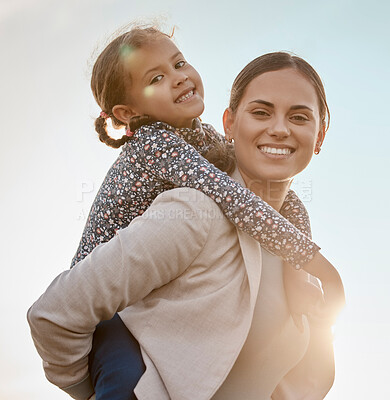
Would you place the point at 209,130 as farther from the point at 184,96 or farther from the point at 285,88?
the point at 285,88

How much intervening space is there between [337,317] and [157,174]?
4.16ft

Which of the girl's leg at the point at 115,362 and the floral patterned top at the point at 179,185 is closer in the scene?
the girl's leg at the point at 115,362

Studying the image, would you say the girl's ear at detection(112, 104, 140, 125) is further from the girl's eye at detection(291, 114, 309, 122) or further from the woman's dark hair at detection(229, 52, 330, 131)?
the girl's eye at detection(291, 114, 309, 122)

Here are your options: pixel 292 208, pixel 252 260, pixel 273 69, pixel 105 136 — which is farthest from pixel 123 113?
pixel 252 260

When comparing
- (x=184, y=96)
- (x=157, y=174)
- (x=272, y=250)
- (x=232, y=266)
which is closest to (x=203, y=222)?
(x=232, y=266)

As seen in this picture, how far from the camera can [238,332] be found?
207 cm

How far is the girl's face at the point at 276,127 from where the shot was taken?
2.67 metres

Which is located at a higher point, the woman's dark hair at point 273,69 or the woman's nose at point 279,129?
the woman's dark hair at point 273,69

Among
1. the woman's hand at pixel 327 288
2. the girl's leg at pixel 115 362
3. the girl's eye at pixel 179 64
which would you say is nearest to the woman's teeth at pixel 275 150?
the woman's hand at pixel 327 288

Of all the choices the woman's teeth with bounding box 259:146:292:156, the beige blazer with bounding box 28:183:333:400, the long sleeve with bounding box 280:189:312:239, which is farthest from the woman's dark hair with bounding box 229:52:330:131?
the beige blazer with bounding box 28:183:333:400

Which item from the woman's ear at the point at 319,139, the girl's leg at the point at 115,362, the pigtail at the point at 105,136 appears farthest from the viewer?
the pigtail at the point at 105,136

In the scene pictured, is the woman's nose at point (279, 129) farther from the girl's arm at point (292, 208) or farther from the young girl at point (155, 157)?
the girl's arm at point (292, 208)

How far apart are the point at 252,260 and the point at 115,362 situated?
779 mm

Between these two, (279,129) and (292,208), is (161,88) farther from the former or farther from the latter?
(292,208)
